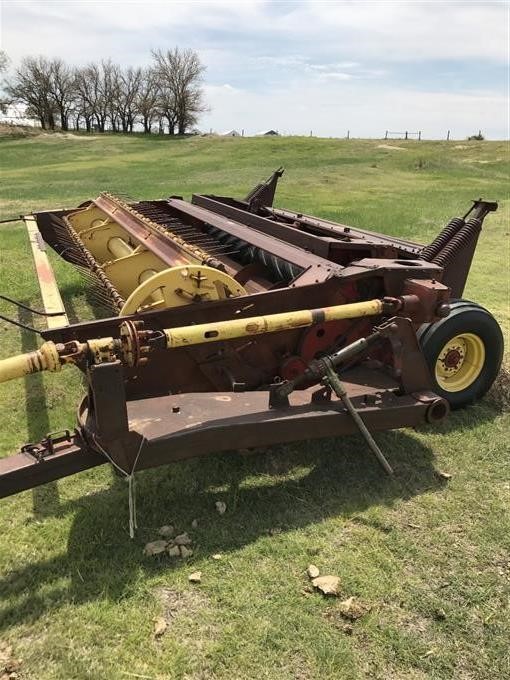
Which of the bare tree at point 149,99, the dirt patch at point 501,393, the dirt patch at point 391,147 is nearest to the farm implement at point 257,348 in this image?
the dirt patch at point 501,393

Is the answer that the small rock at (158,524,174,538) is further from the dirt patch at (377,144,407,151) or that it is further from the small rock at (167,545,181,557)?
the dirt patch at (377,144,407,151)

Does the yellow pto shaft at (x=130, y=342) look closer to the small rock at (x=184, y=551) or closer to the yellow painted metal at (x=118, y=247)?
the small rock at (x=184, y=551)

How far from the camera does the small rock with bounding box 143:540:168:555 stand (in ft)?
9.43

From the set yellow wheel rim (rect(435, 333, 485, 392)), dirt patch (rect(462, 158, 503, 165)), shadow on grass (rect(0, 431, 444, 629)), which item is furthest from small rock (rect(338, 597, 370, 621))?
dirt patch (rect(462, 158, 503, 165))

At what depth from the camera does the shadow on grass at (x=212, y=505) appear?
2.68m

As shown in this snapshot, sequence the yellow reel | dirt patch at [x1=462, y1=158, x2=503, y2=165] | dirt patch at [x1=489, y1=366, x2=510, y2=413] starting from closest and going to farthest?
the yellow reel → dirt patch at [x1=489, y1=366, x2=510, y2=413] → dirt patch at [x1=462, y1=158, x2=503, y2=165]

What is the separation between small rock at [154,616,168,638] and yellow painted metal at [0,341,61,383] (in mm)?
1154

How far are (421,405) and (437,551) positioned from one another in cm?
86

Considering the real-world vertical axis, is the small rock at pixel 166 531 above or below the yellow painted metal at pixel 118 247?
below

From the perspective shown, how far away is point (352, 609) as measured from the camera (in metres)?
2.57

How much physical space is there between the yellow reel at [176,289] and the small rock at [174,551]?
1.22 metres

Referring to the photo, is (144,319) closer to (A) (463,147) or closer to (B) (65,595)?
(B) (65,595)

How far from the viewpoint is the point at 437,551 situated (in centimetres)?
296

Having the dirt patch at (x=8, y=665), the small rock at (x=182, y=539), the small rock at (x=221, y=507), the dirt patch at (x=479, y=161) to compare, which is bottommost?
the dirt patch at (x=8, y=665)
